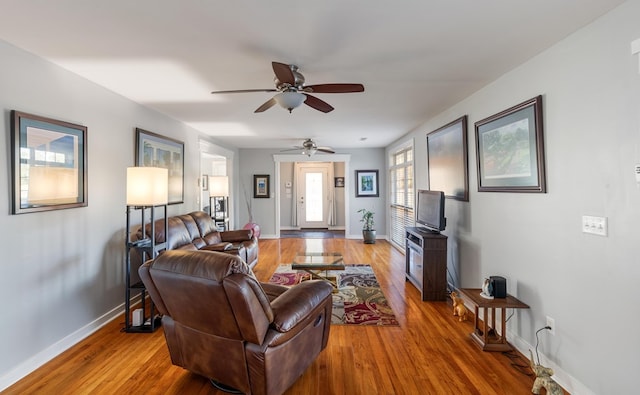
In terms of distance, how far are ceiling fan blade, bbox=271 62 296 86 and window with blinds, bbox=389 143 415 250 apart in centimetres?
363

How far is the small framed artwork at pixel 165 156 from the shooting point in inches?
136

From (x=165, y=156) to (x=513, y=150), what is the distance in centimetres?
413

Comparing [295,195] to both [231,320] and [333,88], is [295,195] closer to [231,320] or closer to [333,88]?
[333,88]

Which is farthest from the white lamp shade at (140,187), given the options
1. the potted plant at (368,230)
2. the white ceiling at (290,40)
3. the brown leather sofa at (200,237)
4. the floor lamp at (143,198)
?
the potted plant at (368,230)

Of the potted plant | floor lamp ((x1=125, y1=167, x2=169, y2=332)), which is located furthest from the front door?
floor lamp ((x1=125, y1=167, x2=169, y2=332))

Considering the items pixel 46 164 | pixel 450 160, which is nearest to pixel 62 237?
pixel 46 164

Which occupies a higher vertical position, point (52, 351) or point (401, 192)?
point (401, 192)

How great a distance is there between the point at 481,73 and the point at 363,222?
521cm

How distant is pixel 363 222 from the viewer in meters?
7.49

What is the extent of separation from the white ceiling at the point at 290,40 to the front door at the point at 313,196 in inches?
243

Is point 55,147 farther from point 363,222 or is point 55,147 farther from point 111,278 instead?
point 363,222

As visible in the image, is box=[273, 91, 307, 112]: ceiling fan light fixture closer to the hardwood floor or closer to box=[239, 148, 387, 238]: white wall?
Answer: the hardwood floor

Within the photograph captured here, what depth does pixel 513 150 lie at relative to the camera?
246cm

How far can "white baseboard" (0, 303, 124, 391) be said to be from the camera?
2.01 m
